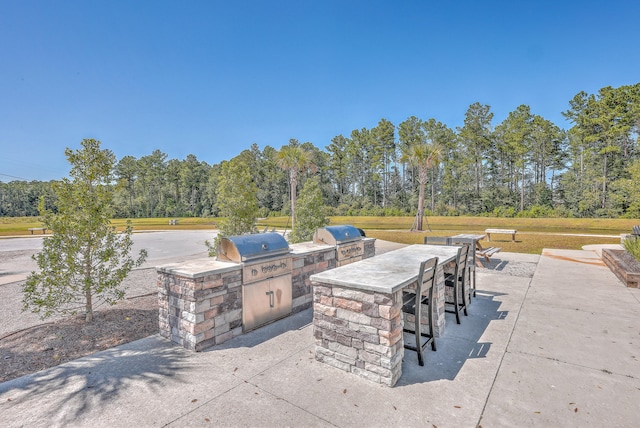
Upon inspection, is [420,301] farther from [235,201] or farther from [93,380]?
[235,201]

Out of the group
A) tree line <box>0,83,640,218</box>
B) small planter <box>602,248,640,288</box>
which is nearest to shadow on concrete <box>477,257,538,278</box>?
small planter <box>602,248,640,288</box>

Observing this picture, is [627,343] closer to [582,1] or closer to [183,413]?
[183,413]

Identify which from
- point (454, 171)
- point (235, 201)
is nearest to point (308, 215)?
point (235, 201)

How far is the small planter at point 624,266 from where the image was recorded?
644cm

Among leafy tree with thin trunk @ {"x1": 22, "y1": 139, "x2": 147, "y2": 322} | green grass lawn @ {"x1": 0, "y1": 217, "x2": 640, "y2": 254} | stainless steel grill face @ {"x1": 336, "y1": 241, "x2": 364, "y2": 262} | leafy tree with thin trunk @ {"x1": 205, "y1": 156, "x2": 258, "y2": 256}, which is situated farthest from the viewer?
green grass lawn @ {"x1": 0, "y1": 217, "x2": 640, "y2": 254}

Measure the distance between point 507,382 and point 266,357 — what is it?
8.33 ft

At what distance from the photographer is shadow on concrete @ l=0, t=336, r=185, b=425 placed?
2676mm

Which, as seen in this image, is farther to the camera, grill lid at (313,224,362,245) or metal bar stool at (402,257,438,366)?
grill lid at (313,224,362,245)

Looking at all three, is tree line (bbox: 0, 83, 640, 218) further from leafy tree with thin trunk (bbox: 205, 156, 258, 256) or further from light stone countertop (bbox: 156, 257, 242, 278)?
light stone countertop (bbox: 156, 257, 242, 278)

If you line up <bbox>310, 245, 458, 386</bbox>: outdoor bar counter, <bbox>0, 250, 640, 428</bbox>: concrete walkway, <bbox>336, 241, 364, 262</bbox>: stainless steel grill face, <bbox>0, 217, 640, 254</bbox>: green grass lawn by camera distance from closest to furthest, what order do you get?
<bbox>0, 250, 640, 428</bbox>: concrete walkway, <bbox>310, 245, 458, 386</bbox>: outdoor bar counter, <bbox>336, 241, 364, 262</bbox>: stainless steel grill face, <bbox>0, 217, 640, 254</bbox>: green grass lawn

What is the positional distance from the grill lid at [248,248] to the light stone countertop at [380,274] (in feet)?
3.74

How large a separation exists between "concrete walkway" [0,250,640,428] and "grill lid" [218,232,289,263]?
42.6 inches

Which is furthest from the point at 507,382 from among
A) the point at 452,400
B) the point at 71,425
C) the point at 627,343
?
the point at 71,425

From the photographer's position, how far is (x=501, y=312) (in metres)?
5.08
